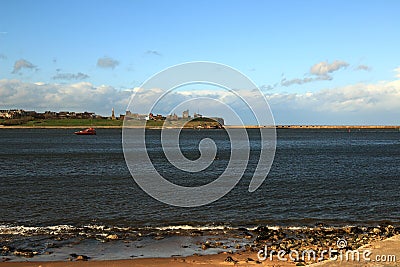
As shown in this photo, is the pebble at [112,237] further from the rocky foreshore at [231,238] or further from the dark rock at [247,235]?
the dark rock at [247,235]

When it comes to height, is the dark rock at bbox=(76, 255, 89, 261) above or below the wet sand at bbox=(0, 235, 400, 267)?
below

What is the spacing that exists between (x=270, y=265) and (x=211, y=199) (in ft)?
58.2

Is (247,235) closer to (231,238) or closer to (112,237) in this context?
(231,238)

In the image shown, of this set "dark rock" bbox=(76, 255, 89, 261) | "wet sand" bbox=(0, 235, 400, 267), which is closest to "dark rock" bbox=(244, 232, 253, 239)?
"wet sand" bbox=(0, 235, 400, 267)

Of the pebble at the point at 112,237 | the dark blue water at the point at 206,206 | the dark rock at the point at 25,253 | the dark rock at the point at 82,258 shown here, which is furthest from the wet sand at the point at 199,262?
the dark blue water at the point at 206,206

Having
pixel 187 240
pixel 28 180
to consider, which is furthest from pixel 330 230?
pixel 28 180

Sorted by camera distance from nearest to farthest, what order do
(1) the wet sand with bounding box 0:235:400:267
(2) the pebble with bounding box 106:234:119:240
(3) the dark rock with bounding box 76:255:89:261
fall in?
(1) the wet sand with bounding box 0:235:400:267 < (3) the dark rock with bounding box 76:255:89:261 < (2) the pebble with bounding box 106:234:119:240

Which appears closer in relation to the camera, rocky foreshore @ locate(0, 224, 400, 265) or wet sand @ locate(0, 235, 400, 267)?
wet sand @ locate(0, 235, 400, 267)

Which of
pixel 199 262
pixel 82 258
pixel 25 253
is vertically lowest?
pixel 25 253

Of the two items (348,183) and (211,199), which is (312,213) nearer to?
(211,199)

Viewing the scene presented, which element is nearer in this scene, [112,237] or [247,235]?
[112,237]

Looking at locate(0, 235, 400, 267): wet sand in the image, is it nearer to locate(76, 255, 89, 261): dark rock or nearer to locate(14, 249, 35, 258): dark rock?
locate(76, 255, 89, 261): dark rock

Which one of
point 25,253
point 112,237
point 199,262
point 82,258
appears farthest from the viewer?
point 112,237

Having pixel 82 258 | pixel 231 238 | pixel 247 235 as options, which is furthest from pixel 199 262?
pixel 247 235
